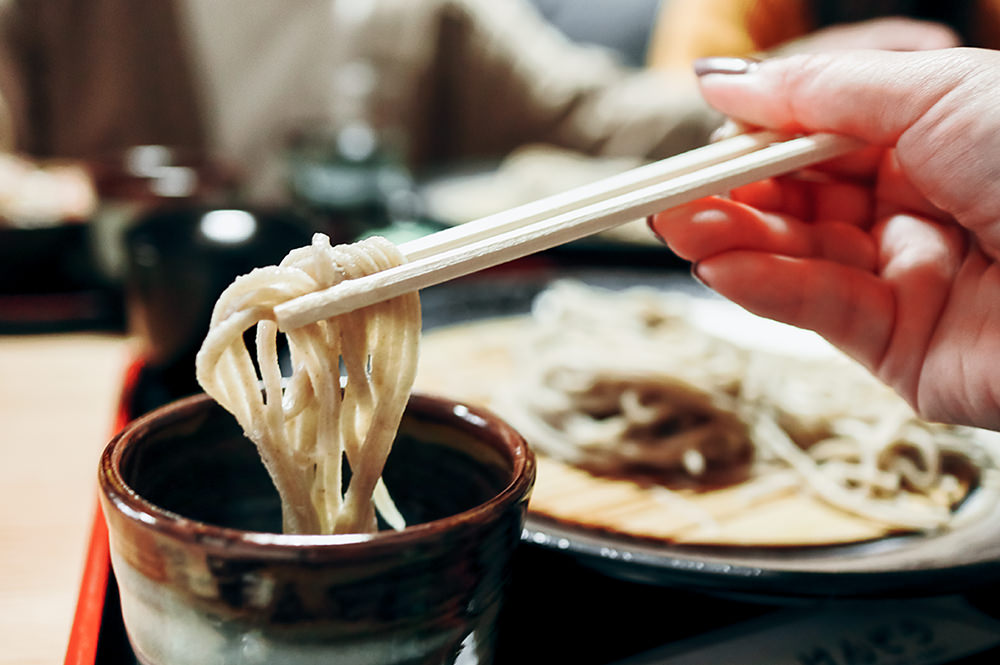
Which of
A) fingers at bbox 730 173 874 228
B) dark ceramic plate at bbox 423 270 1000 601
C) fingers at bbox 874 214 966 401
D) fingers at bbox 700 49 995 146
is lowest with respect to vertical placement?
dark ceramic plate at bbox 423 270 1000 601

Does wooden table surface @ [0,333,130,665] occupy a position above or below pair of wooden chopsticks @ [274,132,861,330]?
below

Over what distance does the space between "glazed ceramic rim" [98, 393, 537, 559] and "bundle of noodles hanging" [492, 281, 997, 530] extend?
18.6 inches

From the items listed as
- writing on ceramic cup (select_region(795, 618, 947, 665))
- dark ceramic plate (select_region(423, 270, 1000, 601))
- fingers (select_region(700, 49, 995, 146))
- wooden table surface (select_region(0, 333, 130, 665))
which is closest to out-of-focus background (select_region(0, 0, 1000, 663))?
wooden table surface (select_region(0, 333, 130, 665))

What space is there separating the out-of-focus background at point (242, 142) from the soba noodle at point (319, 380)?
1.00ft

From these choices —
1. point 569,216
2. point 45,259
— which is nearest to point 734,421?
point 569,216

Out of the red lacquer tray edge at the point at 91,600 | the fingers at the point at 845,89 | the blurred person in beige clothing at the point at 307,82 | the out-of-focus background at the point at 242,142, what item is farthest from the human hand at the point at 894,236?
the blurred person in beige clothing at the point at 307,82

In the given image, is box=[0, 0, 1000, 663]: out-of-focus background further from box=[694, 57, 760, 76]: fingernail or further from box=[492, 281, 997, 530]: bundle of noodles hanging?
box=[492, 281, 997, 530]: bundle of noodles hanging

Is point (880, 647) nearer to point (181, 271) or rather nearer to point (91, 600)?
point (91, 600)

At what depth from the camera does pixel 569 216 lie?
2.33ft

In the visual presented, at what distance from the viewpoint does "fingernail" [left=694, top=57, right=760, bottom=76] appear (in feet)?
2.97

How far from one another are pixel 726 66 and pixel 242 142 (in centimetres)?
312

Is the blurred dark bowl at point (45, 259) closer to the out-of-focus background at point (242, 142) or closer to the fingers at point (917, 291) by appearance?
the out-of-focus background at point (242, 142)

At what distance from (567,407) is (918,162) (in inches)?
22.0

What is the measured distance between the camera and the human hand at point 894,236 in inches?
31.0
